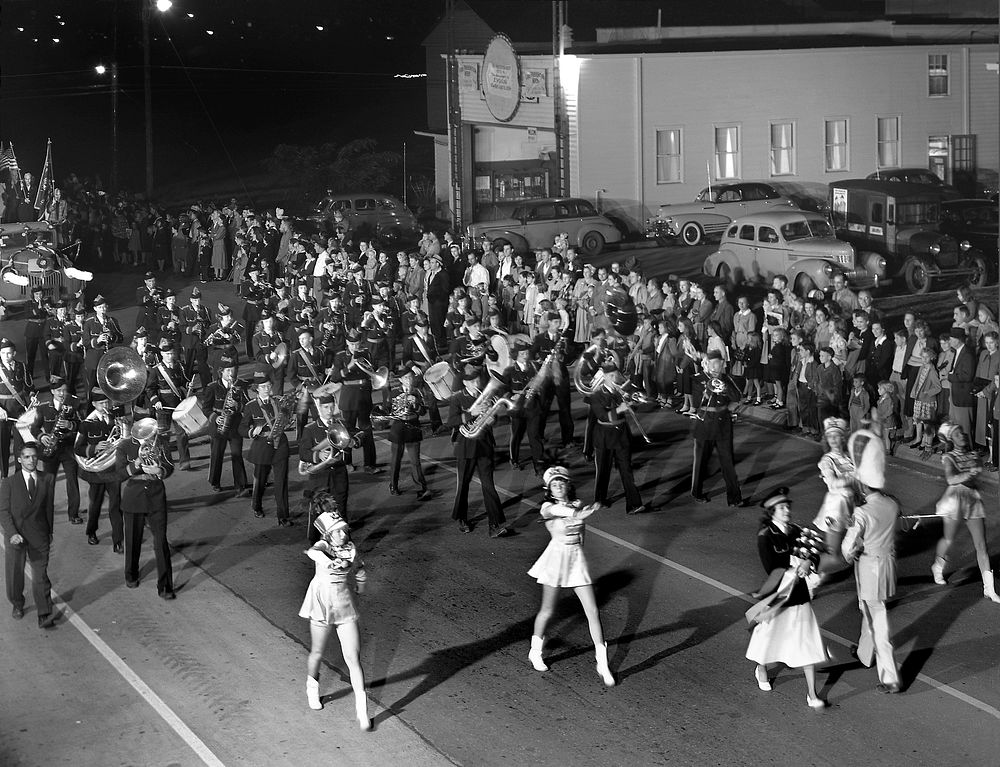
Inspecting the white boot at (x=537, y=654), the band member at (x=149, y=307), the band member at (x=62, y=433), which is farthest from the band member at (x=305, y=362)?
the white boot at (x=537, y=654)

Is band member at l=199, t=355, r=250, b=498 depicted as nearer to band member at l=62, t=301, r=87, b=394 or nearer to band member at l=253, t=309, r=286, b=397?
band member at l=253, t=309, r=286, b=397

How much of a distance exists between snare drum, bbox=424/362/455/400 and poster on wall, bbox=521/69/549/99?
2080 centimetres

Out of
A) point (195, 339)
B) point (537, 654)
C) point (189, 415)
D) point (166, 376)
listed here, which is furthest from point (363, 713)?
point (195, 339)

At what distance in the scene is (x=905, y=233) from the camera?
29.4m

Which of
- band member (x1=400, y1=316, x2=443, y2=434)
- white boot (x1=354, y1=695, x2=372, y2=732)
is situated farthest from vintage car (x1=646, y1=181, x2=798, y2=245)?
white boot (x1=354, y1=695, x2=372, y2=732)

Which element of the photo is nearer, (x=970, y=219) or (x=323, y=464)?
(x=323, y=464)

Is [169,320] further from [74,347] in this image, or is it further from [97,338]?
[97,338]

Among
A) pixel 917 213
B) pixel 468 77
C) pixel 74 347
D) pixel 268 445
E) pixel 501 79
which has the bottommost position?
pixel 268 445

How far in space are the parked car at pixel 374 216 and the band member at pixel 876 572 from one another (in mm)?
29727

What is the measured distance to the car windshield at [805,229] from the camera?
27.4m

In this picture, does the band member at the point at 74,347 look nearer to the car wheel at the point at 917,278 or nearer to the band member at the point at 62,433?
the band member at the point at 62,433

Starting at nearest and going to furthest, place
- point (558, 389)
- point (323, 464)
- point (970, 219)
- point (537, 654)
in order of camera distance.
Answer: point (537, 654) → point (323, 464) → point (558, 389) → point (970, 219)

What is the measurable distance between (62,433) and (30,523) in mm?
2948

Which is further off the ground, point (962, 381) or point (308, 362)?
point (308, 362)
